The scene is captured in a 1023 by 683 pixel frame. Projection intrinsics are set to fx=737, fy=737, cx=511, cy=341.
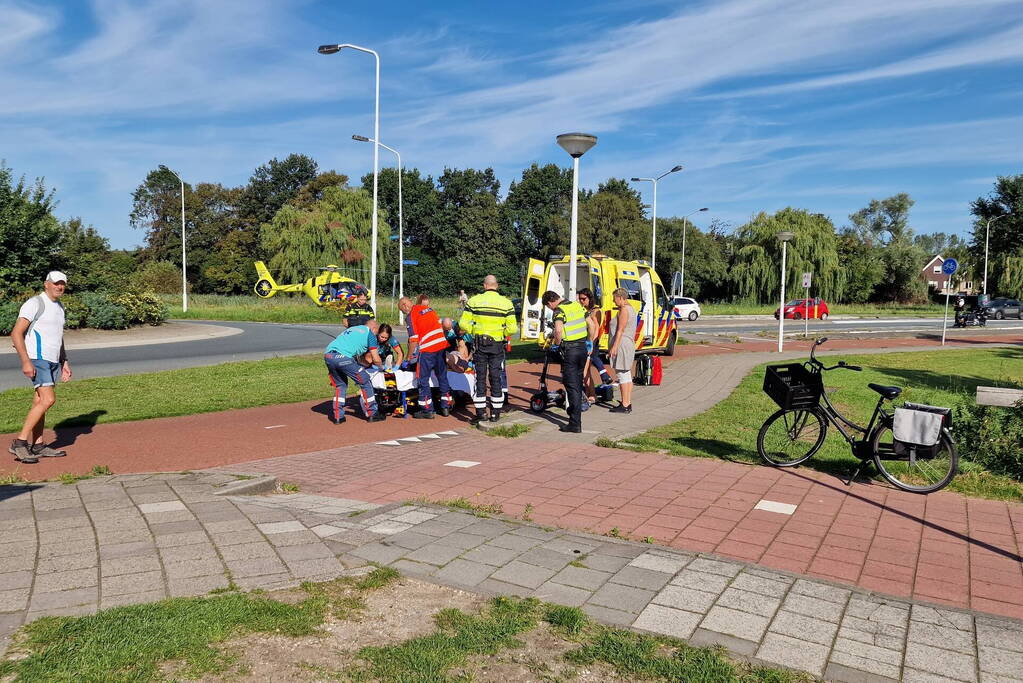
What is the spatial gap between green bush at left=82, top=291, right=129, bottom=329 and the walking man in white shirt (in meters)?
21.7

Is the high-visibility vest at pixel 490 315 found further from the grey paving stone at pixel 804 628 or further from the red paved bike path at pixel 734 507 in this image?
the grey paving stone at pixel 804 628

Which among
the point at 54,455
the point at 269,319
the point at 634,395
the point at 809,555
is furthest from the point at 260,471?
the point at 269,319

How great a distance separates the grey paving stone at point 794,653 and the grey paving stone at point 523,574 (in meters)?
1.22

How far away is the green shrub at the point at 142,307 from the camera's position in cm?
2839

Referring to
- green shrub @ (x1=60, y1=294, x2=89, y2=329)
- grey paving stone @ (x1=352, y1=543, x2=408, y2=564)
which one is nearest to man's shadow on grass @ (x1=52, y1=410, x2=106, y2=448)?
grey paving stone @ (x1=352, y1=543, x2=408, y2=564)

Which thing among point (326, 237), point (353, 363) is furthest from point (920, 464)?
point (326, 237)

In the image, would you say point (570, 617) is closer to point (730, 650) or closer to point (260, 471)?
point (730, 650)

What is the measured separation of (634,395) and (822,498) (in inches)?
262

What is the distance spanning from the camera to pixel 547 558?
442 cm

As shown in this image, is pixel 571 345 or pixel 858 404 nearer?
pixel 571 345

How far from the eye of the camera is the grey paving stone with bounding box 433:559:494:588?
405cm

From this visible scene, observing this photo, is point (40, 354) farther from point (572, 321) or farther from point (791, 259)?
point (791, 259)

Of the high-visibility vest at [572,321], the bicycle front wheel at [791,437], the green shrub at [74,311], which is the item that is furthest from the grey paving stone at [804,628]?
the green shrub at [74,311]

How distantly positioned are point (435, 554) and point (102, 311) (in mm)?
26752
